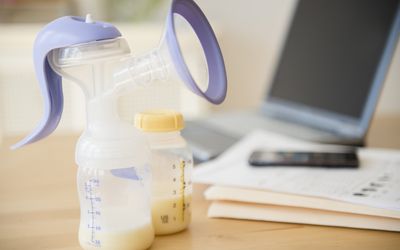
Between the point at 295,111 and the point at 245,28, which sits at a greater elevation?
the point at 245,28

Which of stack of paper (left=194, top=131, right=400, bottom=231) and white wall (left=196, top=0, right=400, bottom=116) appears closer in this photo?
stack of paper (left=194, top=131, right=400, bottom=231)

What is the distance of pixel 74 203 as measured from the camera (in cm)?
65

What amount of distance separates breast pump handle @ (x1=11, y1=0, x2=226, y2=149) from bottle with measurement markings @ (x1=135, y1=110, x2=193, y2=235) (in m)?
0.08

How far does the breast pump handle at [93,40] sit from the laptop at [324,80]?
360 mm

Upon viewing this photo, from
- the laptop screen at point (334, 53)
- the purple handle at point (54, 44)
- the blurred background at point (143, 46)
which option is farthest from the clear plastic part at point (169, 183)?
the blurred background at point (143, 46)

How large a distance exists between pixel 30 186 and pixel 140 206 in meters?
0.30

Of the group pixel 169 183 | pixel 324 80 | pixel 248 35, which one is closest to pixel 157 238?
pixel 169 183

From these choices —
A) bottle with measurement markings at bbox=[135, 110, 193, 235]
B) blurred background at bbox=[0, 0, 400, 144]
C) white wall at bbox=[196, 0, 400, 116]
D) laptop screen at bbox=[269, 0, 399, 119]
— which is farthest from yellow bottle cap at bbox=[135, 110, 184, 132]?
white wall at bbox=[196, 0, 400, 116]

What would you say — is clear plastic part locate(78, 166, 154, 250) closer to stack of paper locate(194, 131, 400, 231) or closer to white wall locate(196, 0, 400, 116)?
stack of paper locate(194, 131, 400, 231)

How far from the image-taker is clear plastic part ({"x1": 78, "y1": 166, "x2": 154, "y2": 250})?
47 centimetres

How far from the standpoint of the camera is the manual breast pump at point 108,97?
0.44 m

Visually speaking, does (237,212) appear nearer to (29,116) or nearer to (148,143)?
(148,143)

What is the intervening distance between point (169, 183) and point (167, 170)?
13mm

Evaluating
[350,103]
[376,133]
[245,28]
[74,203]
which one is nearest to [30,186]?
[74,203]
